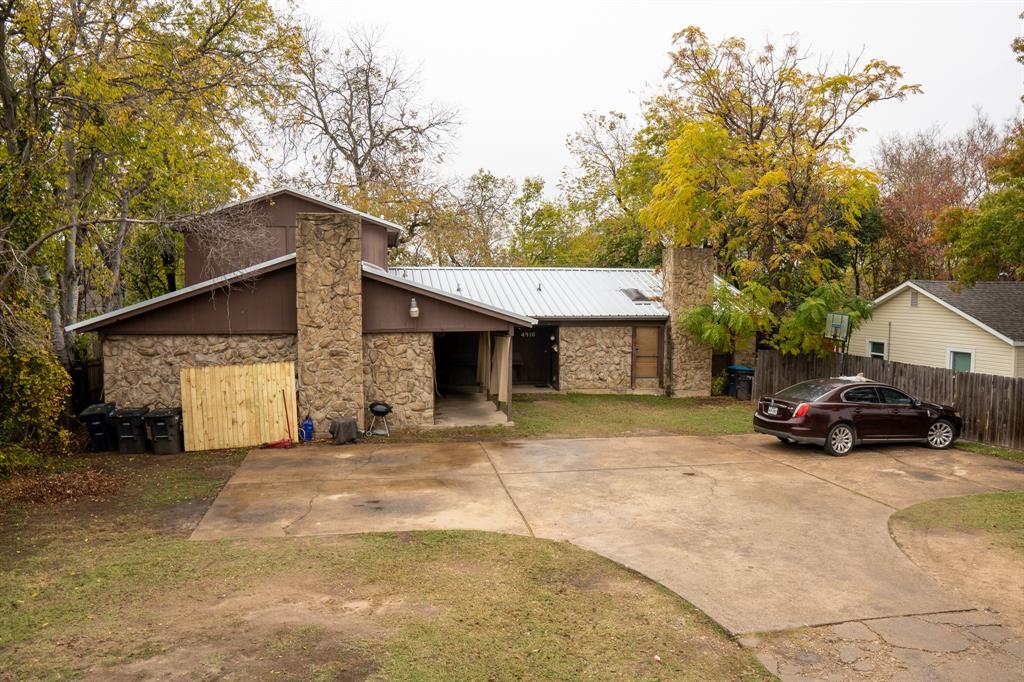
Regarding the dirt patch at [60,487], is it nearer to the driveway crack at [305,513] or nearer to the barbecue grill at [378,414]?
the driveway crack at [305,513]

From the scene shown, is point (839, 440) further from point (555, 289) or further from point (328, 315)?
point (555, 289)

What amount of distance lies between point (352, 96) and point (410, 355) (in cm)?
2373

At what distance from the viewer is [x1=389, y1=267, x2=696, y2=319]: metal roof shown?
945 inches

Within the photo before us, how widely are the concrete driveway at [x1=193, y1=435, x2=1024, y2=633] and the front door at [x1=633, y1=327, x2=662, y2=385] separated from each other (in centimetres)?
817

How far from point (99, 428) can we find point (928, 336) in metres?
24.7

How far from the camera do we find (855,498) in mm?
11453

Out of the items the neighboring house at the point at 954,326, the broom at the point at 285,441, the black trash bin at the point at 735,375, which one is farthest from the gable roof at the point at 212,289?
the neighboring house at the point at 954,326

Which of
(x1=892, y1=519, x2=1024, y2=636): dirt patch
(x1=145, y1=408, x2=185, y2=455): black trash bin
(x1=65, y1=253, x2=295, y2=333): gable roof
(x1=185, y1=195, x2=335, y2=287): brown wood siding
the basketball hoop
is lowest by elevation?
(x1=892, y1=519, x2=1024, y2=636): dirt patch

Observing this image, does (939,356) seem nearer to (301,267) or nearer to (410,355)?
(410,355)

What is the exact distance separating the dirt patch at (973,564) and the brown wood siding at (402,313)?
34.8 feet

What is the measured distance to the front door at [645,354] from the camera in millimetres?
24438

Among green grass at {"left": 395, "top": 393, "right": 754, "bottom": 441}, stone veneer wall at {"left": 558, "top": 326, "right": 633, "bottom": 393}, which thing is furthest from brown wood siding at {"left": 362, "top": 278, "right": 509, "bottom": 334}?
stone veneer wall at {"left": 558, "top": 326, "right": 633, "bottom": 393}

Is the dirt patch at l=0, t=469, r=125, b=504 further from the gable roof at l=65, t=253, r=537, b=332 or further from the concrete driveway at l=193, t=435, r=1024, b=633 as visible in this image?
the gable roof at l=65, t=253, r=537, b=332

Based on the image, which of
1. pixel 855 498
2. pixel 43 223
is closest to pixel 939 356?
pixel 855 498
